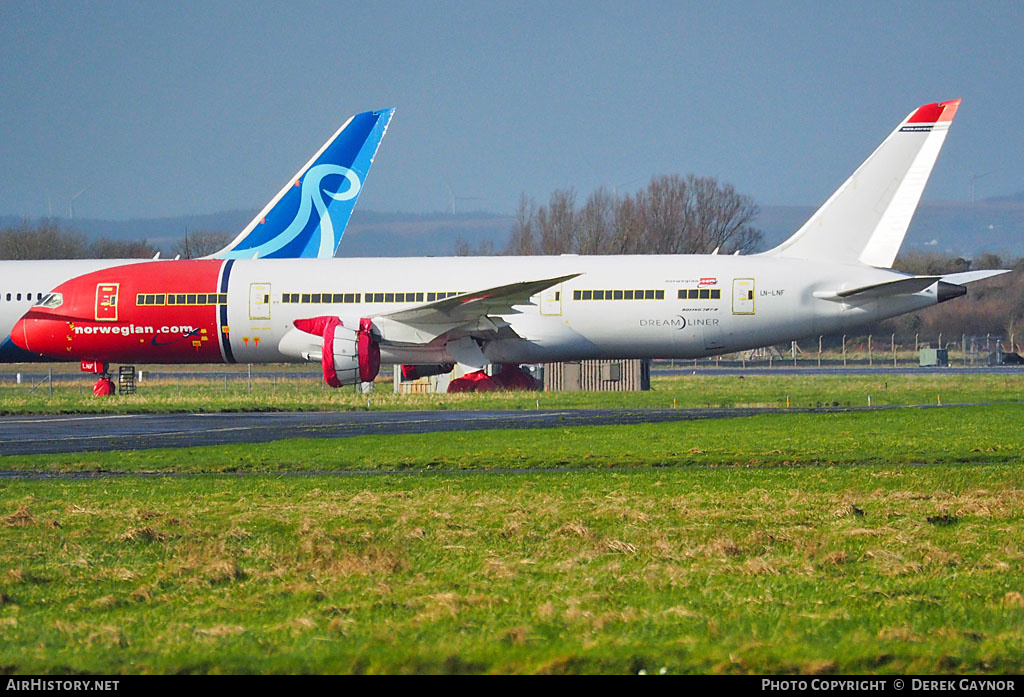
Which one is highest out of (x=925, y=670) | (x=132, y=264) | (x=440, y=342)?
(x=132, y=264)

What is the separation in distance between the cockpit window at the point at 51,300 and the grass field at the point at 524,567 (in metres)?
19.8

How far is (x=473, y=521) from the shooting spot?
11.5m

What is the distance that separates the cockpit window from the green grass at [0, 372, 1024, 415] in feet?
8.94

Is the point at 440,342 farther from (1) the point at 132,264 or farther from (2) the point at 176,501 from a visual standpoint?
(2) the point at 176,501

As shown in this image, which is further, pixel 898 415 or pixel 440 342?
pixel 440 342

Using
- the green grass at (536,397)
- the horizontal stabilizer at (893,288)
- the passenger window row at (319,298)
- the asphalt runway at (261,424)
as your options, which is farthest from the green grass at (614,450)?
the passenger window row at (319,298)

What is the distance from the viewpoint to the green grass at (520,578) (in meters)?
6.87

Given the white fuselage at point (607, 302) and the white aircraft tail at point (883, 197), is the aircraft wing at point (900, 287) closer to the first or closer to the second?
the white fuselage at point (607, 302)

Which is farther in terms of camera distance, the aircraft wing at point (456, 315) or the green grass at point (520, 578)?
the aircraft wing at point (456, 315)

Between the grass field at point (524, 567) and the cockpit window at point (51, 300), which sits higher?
the cockpit window at point (51, 300)

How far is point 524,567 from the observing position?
9.34m

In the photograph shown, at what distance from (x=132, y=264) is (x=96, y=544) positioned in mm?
26358
